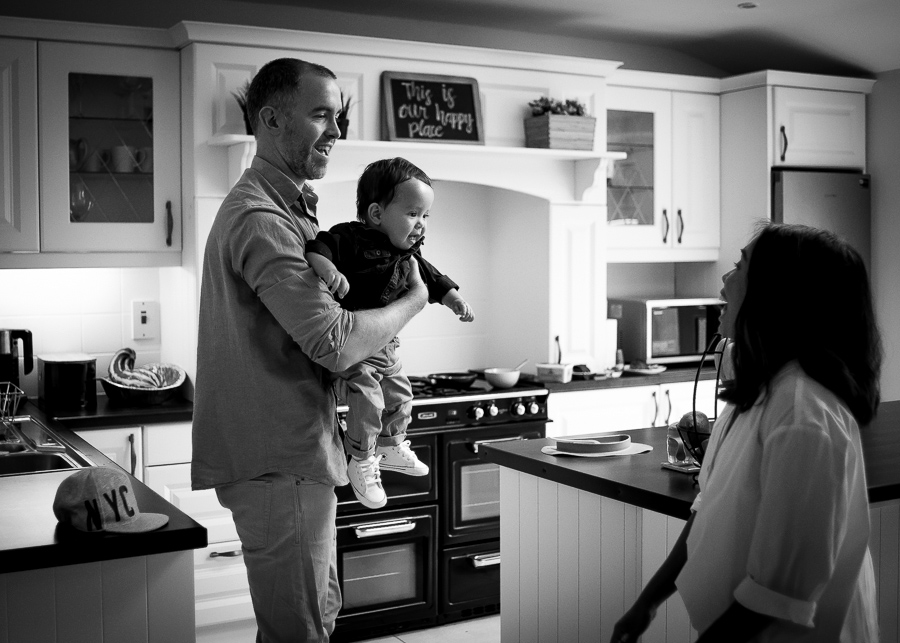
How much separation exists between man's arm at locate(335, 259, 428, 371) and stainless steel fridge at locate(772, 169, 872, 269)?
3.34m

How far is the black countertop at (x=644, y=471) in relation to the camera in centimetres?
218

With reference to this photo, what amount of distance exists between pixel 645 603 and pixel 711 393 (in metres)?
3.28

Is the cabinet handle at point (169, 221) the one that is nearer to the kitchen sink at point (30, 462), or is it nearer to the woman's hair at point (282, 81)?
the kitchen sink at point (30, 462)

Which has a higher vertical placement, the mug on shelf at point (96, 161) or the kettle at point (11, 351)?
the mug on shelf at point (96, 161)

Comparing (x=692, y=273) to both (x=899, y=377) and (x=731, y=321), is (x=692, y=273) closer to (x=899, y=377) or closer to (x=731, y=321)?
(x=899, y=377)

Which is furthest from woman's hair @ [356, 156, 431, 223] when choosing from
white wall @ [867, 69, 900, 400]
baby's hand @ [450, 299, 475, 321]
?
white wall @ [867, 69, 900, 400]

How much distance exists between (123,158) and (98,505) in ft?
7.83

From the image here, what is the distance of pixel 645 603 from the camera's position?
1777mm

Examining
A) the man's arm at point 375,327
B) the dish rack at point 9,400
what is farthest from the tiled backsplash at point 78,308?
the man's arm at point 375,327

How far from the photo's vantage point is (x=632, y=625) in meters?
1.75

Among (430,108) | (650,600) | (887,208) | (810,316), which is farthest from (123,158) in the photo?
(887,208)

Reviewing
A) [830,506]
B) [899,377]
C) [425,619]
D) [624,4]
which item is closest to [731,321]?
[830,506]

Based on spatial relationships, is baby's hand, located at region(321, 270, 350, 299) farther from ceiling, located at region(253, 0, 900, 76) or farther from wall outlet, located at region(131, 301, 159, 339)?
ceiling, located at region(253, 0, 900, 76)

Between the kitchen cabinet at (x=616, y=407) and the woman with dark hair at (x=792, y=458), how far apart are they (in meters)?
2.78
